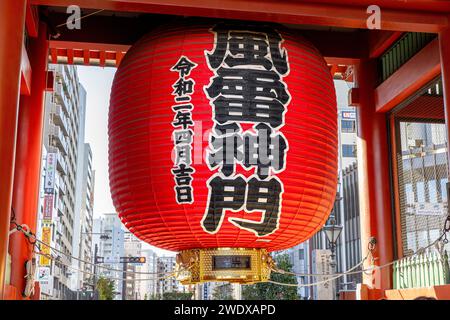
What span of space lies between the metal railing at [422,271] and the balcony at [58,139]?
2920 centimetres

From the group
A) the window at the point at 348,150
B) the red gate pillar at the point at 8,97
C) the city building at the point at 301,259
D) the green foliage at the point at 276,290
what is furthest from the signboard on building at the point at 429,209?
the city building at the point at 301,259

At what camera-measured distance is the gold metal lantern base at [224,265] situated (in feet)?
16.7

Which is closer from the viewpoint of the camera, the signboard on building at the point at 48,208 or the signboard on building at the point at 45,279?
the signboard on building at the point at 48,208

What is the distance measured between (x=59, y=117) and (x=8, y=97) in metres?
31.9

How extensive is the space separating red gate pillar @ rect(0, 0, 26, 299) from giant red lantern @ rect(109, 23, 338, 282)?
0.91 meters

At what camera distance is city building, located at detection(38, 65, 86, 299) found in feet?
87.3

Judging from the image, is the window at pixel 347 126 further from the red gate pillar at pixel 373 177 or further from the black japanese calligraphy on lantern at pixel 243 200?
the black japanese calligraphy on lantern at pixel 243 200

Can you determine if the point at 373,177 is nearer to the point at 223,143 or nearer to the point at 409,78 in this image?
the point at 409,78

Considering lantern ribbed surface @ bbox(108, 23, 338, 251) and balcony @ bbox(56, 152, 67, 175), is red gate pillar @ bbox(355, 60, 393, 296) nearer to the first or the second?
lantern ribbed surface @ bbox(108, 23, 338, 251)

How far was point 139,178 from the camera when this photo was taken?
4.98m
